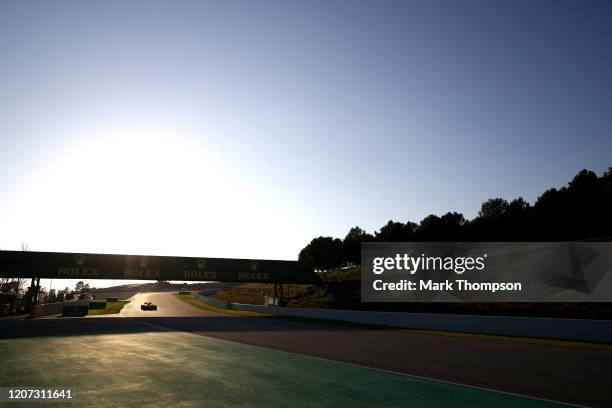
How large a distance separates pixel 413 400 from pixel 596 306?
1475 inches

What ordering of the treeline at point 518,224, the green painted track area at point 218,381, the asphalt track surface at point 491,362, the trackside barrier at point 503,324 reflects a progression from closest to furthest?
the green painted track area at point 218,381
the asphalt track surface at point 491,362
the trackside barrier at point 503,324
the treeline at point 518,224

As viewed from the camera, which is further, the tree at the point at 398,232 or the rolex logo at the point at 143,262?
the tree at the point at 398,232

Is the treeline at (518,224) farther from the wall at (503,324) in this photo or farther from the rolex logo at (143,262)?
the rolex logo at (143,262)

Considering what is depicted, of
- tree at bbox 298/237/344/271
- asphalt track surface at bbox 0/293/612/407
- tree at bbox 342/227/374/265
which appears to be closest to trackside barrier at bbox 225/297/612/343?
asphalt track surface at bbox 0/293/612/407

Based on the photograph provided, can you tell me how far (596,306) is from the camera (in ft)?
121

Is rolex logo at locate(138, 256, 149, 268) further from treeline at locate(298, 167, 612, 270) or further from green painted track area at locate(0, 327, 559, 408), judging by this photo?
treeline at locate(298, 167, 612, 270)

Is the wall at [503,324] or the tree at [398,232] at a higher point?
the tree at [398,232]

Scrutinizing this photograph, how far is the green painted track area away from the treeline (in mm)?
64343

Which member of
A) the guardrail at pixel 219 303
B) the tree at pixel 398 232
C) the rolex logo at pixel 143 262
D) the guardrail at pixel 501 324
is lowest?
the guardrail at pixel 219 303

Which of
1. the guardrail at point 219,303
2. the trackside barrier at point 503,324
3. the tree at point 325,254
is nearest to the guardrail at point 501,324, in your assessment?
the trackside barrier at point 503,324

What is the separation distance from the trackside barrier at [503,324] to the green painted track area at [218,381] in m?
14.4

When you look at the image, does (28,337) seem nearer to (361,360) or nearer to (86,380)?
(86,380)

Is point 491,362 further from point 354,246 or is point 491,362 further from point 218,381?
point 354,246

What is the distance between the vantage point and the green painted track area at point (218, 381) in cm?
833
